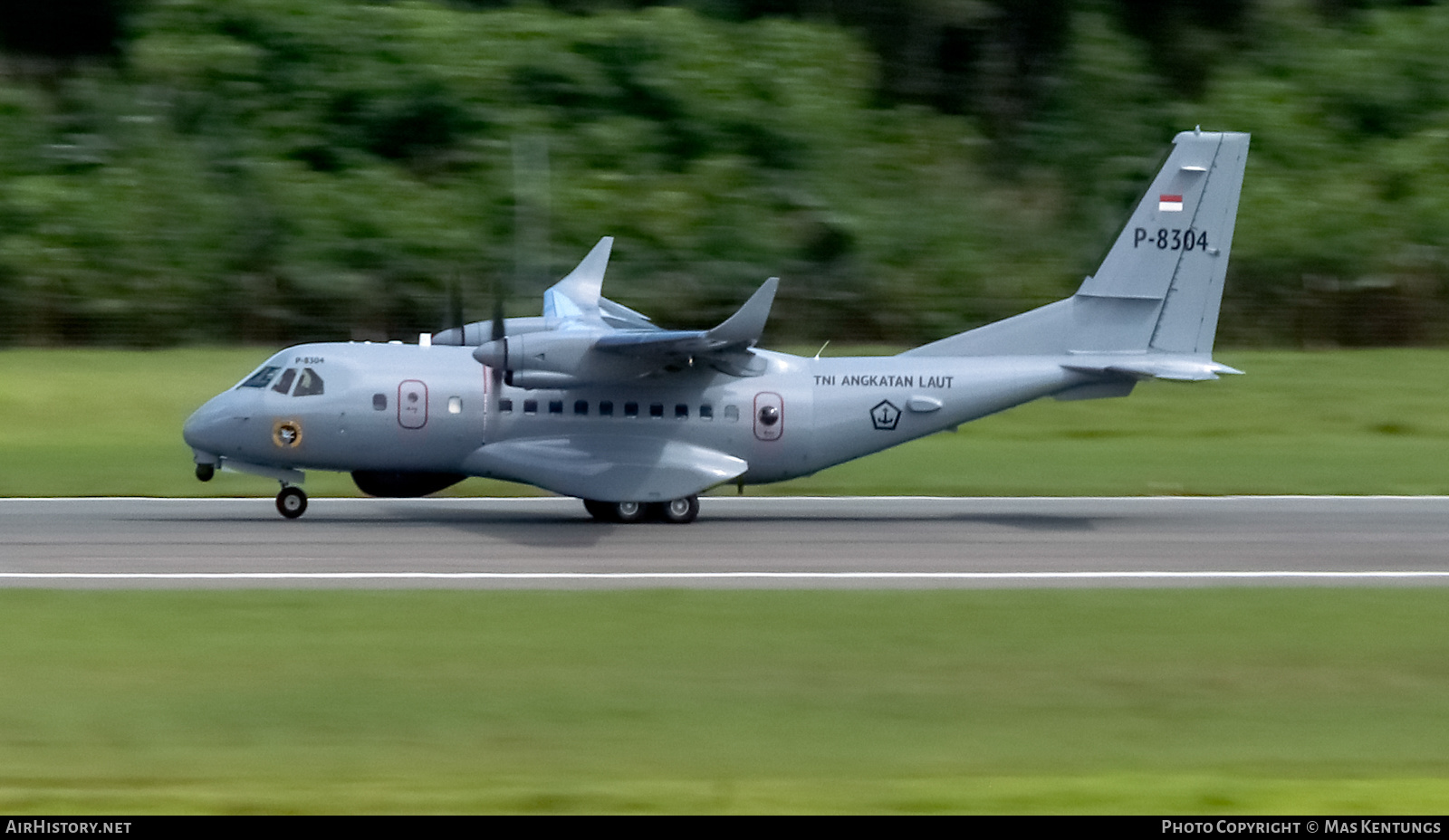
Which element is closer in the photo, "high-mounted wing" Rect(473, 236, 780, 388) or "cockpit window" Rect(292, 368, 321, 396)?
"high-mounted wing" Rect(473, 236, 780, 388)

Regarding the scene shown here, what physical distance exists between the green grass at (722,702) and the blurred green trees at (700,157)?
23693 millimetres

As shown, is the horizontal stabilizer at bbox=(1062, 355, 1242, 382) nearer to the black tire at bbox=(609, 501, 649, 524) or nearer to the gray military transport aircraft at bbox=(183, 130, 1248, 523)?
the gray military transport aircraft at bbox=(183, 130, 1248, 523)

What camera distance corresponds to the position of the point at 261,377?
21.8m

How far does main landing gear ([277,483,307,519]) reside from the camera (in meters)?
22.1

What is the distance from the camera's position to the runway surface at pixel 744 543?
57.7ft

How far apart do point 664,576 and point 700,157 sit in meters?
30.8

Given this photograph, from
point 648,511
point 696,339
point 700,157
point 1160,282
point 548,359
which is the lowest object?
point 648,511

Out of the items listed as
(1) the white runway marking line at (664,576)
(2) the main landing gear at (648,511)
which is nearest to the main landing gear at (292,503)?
(2) the main landing gear at (648,511)

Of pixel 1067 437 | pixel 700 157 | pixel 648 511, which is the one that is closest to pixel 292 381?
pixel 648 511

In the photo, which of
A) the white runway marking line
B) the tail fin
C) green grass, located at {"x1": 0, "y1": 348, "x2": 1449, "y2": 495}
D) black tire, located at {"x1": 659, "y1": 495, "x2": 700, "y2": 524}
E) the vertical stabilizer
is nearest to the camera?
the white runway marking line

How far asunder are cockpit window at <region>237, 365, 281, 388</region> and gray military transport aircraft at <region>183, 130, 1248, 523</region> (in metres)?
0.04

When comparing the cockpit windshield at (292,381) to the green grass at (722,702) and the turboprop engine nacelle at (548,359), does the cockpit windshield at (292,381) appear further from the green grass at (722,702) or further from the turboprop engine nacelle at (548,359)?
the green grass at (722,702)

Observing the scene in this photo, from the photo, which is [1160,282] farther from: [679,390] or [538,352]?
[538,352]

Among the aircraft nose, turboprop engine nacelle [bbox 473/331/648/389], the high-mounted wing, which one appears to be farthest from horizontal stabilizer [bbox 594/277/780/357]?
the aircraft nose
